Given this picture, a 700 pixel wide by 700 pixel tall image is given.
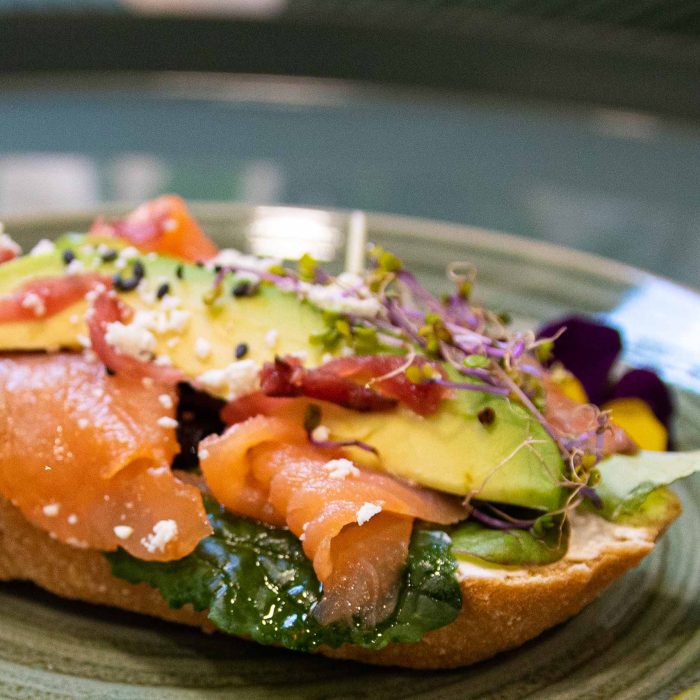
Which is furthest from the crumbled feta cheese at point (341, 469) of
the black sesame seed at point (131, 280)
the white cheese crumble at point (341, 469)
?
the black sesame seed at point (131, 280)

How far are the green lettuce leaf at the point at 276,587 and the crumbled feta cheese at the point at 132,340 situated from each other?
341 millimetres

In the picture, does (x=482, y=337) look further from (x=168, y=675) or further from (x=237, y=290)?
(x=168, y=675)

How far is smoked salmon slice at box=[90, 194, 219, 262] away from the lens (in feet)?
7.63

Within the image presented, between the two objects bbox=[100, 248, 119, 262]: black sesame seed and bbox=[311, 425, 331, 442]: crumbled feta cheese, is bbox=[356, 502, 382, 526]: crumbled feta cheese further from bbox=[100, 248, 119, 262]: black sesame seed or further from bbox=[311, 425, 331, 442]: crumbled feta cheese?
bbox=[100, 248, 119, 262]: black sesame seed

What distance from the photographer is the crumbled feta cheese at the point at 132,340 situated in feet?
5.71

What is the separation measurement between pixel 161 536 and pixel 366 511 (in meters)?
0.37

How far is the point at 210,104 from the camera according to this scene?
5.79 meters

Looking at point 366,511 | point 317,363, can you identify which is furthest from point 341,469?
point 317,363

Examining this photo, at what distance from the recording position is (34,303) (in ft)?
5.99

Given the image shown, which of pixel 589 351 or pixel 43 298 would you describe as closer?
pixel 43 298

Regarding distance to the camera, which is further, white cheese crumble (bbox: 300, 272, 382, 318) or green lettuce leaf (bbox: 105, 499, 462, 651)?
white cheese crumble (bbox: 300, 272, 382, 318)

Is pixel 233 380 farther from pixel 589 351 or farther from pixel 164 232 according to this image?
pixel 589 351

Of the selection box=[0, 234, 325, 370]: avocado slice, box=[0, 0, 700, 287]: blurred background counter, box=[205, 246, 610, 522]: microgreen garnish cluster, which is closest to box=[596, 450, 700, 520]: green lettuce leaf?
box=[205, 246, 610, 522]: microgreen garnish cluster

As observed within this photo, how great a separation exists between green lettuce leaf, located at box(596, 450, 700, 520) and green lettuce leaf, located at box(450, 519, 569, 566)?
0.13m
